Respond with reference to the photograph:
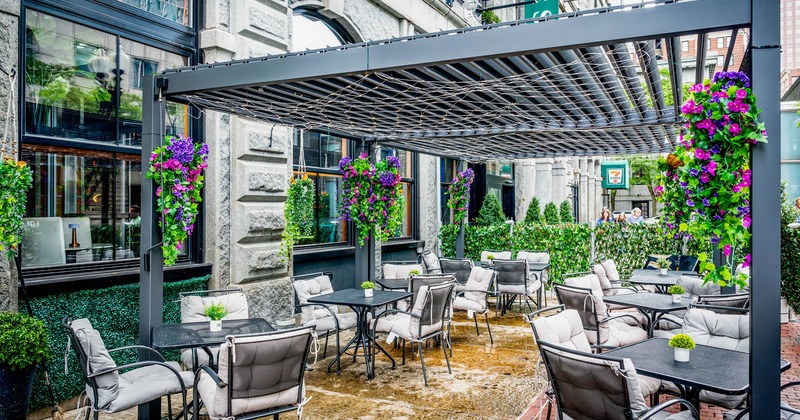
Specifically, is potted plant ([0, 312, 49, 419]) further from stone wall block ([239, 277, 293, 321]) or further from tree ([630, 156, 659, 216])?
tree ([630, 156, 659, 216])

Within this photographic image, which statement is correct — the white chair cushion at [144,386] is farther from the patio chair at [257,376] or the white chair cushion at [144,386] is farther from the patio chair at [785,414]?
the patio chair at [785,414]

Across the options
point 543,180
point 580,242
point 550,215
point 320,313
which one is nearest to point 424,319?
point 320,313

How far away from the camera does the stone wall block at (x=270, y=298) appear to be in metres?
7.28

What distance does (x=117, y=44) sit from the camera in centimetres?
598

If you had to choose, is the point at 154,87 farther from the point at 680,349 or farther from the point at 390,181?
the point at 680,349

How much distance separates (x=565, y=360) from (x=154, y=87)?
4251 millimetres

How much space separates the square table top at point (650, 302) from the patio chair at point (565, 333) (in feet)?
6.03

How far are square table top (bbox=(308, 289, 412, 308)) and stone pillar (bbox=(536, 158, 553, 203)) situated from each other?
1631 cm

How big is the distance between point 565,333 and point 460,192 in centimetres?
834

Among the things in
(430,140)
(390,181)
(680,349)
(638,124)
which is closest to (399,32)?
(430,140)

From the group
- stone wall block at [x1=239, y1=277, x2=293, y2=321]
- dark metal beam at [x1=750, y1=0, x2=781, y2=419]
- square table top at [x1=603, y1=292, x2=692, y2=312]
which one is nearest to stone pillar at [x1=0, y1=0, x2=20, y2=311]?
stone wall block at [x1=239, y1=277, x2=293, y2=321]

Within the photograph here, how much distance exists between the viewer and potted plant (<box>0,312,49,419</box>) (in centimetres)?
418

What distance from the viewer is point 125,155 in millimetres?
6012

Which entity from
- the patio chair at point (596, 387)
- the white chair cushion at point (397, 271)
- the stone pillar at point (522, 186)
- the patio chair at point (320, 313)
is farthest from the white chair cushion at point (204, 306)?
the stone pillar at point (522, 186)
